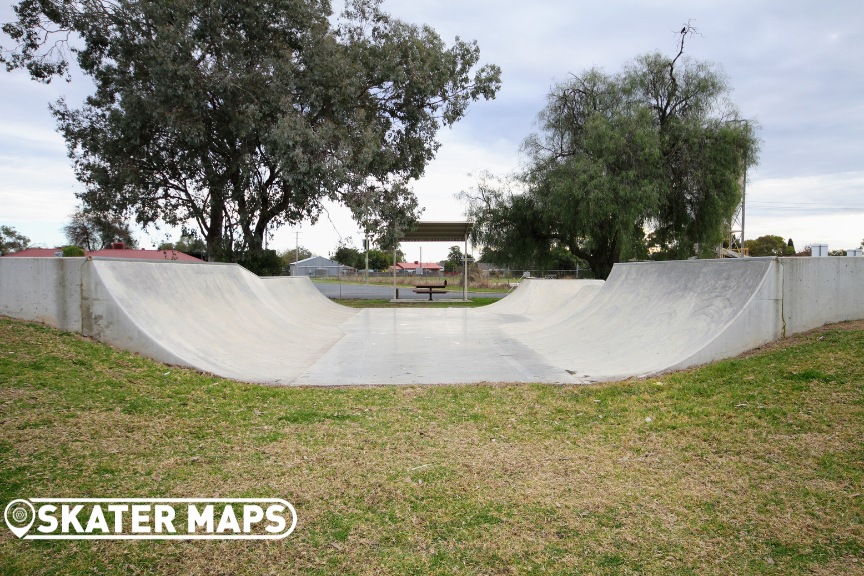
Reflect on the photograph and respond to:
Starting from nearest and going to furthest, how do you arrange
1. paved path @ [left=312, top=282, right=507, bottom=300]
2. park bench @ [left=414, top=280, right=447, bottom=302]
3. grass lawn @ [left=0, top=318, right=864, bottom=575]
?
grass lawn @ [left=0, top=318, right=864, bottom=575] < park bench @ [left=414, top=280, right=447, bottom=302] < paved path @ [left=312, top=282, right=507, bottom=300]

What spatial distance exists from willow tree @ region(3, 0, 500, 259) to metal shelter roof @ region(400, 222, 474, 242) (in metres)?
2.09

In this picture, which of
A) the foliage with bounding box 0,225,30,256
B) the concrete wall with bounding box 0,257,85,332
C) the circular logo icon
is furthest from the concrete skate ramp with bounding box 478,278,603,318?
the foliage with bounding box 0,225,30,256

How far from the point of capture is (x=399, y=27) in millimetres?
20922

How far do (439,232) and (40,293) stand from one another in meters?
18.6

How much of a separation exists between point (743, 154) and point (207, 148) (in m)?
21.6

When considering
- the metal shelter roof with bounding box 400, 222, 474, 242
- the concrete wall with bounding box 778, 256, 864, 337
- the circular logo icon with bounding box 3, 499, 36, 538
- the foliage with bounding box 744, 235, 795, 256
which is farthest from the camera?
the foliage with bounding box 744, 235, 795, 256

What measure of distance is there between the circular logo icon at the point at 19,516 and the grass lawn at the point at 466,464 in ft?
0.21

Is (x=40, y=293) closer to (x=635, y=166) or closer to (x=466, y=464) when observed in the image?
(x=466, y=464)

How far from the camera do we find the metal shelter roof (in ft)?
75.7

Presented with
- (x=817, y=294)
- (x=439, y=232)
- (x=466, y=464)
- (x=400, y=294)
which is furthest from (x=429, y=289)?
(x=466, y=464)

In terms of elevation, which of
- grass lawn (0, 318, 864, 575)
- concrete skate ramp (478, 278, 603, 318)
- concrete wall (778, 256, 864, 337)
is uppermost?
concrete wall (778, 256, 864, 337)

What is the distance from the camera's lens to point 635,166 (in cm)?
2200

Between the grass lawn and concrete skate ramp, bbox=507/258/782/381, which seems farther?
concrete skate ramp, bbox=507/258/782/381

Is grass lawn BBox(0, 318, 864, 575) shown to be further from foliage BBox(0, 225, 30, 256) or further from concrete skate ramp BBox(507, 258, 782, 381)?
foliage BBox(0, 225, 30, 256)
